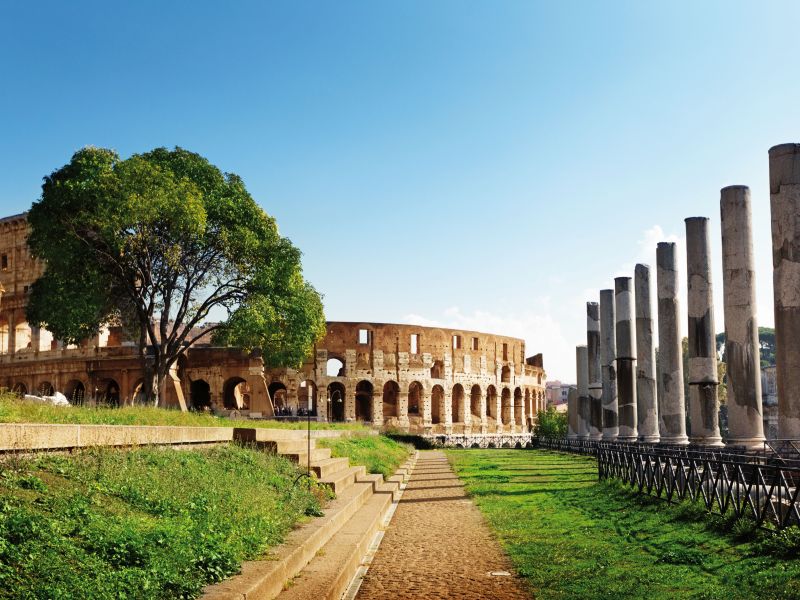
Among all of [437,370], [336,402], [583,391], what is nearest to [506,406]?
[437,370]

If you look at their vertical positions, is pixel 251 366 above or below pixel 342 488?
above

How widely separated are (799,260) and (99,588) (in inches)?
A: 546

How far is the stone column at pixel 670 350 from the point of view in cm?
2266

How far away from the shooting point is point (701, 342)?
20047 mm

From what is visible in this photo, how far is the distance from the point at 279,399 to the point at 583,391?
86.5ft

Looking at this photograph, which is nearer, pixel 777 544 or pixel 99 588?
pixel 99 588

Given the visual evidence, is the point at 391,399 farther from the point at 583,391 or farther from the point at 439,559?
the point at 439,559

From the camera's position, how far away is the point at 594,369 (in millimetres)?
33250

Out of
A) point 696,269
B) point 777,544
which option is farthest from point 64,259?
point 777,544

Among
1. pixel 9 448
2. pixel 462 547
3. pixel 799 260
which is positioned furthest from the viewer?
pixel 799 260

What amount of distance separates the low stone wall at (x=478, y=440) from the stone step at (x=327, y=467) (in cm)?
2825

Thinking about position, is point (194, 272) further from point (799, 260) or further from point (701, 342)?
point (799, 260)

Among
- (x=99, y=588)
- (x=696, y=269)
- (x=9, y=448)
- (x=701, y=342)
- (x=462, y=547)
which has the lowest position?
(x=462, y=547)

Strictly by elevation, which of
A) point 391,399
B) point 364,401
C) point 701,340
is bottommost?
point 364,401
